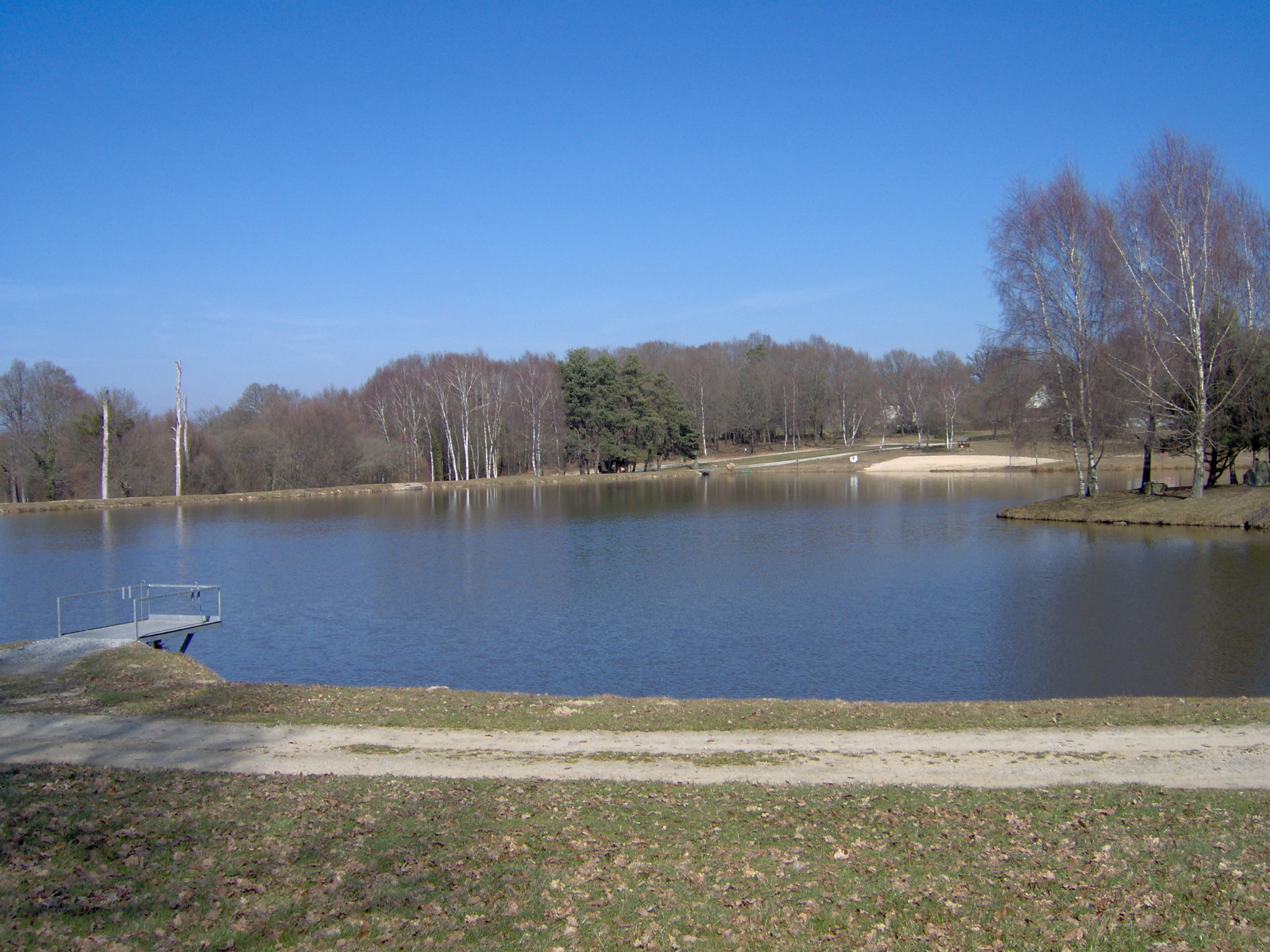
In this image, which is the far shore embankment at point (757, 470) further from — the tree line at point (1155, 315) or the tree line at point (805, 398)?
the tree line at point (1155, 315)

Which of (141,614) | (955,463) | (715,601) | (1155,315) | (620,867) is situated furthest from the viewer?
(955,463)

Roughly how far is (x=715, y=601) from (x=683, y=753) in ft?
42.0

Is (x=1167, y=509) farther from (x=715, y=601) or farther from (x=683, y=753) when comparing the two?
(x=683, y=753)

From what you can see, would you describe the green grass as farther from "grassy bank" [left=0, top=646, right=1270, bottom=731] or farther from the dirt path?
"grassy bank" [left=0, top=646, right=1270, bottom=731]

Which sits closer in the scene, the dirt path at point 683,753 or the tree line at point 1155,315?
the dirt path at point 683,753

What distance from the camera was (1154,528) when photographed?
3459cm

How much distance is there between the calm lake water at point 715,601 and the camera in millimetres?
16000

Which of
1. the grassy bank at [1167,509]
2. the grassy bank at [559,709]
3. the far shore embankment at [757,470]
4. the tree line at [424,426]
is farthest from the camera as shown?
the tree line at [424,426]

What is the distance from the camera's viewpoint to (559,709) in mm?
12250

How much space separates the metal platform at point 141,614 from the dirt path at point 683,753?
24.9 feet

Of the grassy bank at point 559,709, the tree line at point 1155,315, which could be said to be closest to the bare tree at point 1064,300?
the tree line at point 1155,315

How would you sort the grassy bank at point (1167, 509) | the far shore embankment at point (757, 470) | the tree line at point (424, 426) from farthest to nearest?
the tree line at point (424, 426) < the far shore embankment at point (757, 470) < the grassy bank at point (1167, 509)

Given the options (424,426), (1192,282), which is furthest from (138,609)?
(424,426)

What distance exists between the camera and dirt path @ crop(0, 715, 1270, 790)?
29.7ft
